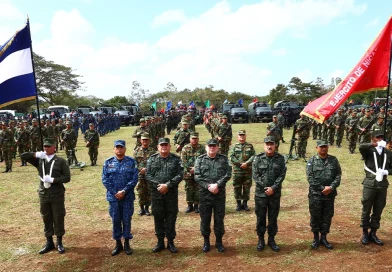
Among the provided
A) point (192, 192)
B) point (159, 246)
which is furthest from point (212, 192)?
point (192, 192)

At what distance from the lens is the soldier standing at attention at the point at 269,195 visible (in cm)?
516

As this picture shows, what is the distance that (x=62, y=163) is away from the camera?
17.4 ft

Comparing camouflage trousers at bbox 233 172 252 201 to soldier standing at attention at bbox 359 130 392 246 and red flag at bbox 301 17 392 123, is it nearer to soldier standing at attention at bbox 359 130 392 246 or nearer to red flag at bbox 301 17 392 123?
red flag at bbox 301 17 392 123

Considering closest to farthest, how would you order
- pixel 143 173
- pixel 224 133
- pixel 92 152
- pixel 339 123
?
1. pixel 143 173
2. pixel 224 133
3. pixel 92 152
4. pixel 339 123

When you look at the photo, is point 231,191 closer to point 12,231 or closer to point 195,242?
point 195,242

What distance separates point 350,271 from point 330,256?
0.45 m

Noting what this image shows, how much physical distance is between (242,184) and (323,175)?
7.29 feet

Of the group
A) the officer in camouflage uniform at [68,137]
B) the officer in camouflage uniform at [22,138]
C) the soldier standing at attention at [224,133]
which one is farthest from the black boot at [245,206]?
the officer in camouflage uniform at [22,138]

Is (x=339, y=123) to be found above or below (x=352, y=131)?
above

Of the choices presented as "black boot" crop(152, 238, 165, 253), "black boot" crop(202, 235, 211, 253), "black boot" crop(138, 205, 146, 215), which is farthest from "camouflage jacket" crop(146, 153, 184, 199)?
"black boot" crop(138, 205, 146, 215)

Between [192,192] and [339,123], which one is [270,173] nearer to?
[192,192]

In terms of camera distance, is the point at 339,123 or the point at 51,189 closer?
the point at 51,189

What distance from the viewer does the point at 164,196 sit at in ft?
17.1

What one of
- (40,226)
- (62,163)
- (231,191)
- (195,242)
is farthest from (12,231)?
(231,191)
